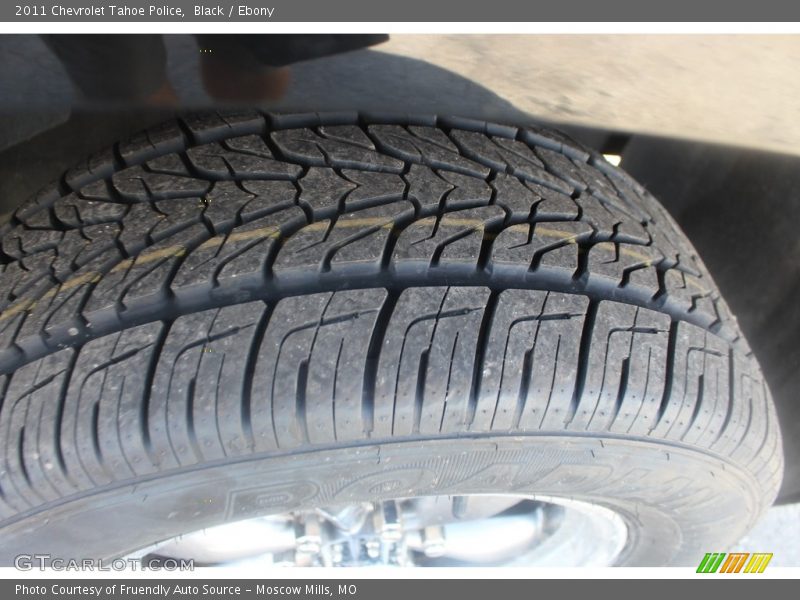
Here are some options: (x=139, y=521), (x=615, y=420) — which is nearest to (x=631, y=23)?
(x=615, y=420)

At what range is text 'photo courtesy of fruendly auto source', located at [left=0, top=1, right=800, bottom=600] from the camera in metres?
1.10

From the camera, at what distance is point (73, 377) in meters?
1.15

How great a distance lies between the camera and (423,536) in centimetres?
186

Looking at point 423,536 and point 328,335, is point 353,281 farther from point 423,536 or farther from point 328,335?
point 423,536

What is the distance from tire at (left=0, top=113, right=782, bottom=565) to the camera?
115 centimetres

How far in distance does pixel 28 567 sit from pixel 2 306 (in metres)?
0.49

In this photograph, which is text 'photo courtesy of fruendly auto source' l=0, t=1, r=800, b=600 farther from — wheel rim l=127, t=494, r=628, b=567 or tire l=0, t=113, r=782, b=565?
wheel rim l=127, t=494, r=628, b=567

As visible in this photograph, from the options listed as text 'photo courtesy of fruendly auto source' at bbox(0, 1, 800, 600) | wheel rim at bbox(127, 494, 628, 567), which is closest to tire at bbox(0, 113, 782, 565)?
text 'photo courtesy of fruendly auto source' at bbox(0, 1, 800, 600)

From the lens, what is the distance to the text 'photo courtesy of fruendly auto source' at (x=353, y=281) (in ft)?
3.62

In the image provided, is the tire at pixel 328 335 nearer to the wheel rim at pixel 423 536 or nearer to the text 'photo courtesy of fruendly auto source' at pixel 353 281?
the text 'photo courtesy of fruendly auto source' at pixel 353 281

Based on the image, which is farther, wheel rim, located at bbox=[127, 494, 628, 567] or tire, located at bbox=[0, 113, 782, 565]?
wheel rim, located at bbox=[127, 494, 628, 567]

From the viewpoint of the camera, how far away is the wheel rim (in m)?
1.69

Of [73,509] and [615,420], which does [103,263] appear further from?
[615,420]

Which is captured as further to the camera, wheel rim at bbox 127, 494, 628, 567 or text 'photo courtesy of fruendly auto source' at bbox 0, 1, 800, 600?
wheel rim at bbox 127, 494, 628, 567
